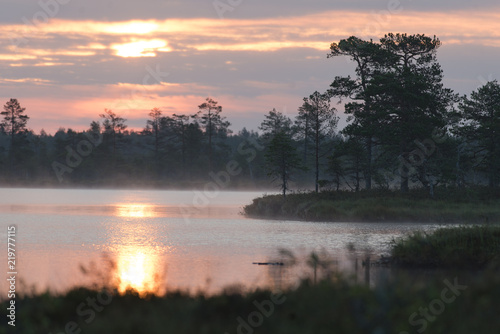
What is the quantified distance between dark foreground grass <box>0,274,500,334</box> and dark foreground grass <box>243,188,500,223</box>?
32.1m

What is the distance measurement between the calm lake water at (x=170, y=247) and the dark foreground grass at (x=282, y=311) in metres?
0.86

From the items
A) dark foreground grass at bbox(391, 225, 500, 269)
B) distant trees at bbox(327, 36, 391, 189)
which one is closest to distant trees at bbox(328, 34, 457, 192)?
distant trees at bbox(327, 36, 391, 189)

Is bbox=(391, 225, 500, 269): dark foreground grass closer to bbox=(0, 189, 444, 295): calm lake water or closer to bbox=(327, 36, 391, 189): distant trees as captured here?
bbox=(0, 189, 444, 295): calm lake water

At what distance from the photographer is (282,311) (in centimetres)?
1088

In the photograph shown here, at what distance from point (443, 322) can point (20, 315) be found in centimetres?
746

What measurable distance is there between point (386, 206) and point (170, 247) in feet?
77.3

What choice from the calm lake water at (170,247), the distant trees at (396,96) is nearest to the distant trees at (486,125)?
the distant trees at (396,96)

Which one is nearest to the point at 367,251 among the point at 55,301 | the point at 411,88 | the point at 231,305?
the point at 231,305

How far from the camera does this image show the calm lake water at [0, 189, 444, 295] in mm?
18078

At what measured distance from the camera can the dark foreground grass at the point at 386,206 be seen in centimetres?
4466

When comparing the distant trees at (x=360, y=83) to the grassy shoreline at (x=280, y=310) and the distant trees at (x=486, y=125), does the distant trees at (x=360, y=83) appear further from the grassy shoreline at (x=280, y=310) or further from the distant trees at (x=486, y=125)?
the grassy shoreline at (x=280, y=310)

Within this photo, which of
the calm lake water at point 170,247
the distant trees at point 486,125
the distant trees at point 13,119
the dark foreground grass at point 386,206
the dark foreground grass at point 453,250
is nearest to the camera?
the calm lake water at point 170,247

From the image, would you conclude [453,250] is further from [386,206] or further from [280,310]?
[386,206]

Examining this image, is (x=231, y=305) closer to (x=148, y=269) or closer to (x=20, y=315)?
(x=20, y=315)
